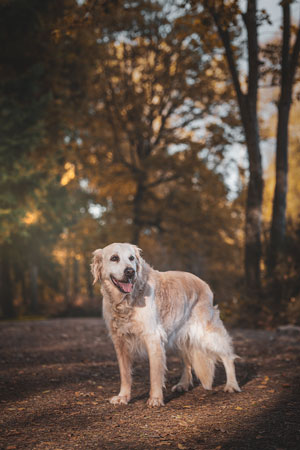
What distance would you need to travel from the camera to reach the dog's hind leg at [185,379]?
4590mm

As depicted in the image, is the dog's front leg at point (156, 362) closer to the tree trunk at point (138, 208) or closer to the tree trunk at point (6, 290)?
the tree trunk at point (138, 208)

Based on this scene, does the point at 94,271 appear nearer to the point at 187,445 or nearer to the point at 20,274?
the point at 187,445

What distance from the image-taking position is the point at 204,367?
4543 millimetres

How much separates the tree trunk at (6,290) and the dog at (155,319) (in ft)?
45.8

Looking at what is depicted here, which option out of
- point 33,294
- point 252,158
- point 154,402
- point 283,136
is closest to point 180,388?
point 154,402

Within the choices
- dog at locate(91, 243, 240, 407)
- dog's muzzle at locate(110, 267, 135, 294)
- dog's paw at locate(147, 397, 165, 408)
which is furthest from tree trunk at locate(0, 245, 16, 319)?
dog's paw at locate(147, 397, 165, 408)

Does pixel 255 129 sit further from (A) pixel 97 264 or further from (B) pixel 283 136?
(A) pixel 97 264

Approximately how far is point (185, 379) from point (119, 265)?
5.60ft

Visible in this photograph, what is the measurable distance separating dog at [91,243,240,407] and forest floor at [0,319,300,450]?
256 millimetres

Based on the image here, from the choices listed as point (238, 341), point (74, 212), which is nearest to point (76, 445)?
point (238, 341)

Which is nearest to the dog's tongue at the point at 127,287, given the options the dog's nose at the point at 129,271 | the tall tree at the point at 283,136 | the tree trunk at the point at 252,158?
the dog's nose at the point at 129,271

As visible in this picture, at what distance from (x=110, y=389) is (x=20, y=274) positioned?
15813 mm

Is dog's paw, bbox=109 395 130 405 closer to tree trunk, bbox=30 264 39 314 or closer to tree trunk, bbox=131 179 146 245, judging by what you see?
tree trunk, bbox=131 179 146 245

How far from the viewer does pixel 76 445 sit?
→ 2.90 metres
